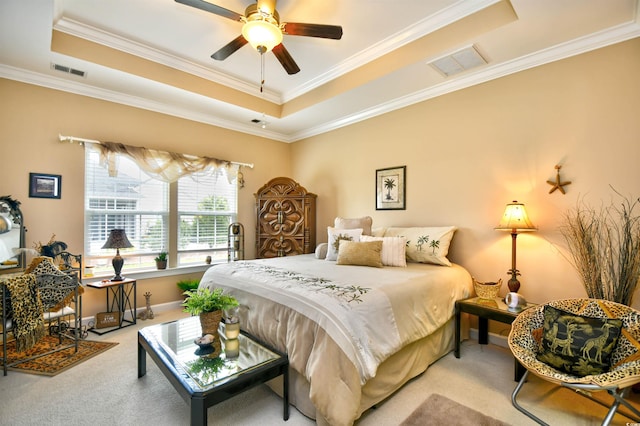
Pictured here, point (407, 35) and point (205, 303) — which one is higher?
point (407, 35)

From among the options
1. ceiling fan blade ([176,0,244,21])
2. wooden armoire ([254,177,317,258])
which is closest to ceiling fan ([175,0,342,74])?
ceiling fan blade ([176,0,244,21])

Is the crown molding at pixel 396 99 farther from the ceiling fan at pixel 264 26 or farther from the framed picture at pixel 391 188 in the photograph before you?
the ceiling fan at pixel 264 26

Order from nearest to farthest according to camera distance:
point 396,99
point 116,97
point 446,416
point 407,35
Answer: point 446,416 → point 407,35 → point 116,97 → point 396,99

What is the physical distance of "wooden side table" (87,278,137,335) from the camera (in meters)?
3.41

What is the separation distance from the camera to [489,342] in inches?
121

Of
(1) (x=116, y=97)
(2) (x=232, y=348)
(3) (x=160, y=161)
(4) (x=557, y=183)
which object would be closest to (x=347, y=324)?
(2) (x=232, y=348)

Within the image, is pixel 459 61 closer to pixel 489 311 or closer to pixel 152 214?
pixel 489 311

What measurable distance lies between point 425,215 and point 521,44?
193 cm

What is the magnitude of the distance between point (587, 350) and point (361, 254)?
1823mm

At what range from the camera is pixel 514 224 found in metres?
2.73

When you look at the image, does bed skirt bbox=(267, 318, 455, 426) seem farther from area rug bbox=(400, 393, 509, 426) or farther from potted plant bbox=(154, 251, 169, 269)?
potted plant bbox=(154, 251, 169, 269)

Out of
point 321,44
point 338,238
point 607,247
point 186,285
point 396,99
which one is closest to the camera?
point 607,247

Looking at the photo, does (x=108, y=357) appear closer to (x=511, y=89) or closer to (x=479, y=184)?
(x=479, y=184)

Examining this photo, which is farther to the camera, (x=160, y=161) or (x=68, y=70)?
(x=160, y=161)
